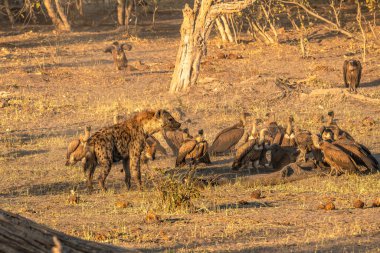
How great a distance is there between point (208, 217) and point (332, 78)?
14701 millimetres

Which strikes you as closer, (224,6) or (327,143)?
(327,143)

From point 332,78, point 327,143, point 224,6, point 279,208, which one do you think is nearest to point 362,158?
point 327,143

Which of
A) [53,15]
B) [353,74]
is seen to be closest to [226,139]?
[353,74]

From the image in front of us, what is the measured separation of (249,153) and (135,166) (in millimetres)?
1847

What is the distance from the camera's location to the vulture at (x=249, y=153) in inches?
478

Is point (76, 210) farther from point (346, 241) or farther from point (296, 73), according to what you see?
point (296, 73)

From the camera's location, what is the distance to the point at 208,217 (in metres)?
8.20

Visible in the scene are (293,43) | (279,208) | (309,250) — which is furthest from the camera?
(293,43)

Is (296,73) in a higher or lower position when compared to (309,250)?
lower

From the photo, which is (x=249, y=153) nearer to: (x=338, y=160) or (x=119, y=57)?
(x=338, y=160)

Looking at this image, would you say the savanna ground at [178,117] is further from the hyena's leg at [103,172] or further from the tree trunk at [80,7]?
the tree trunk at [80,7]

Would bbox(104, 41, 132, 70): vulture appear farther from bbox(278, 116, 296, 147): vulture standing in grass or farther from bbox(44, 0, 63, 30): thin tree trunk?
bbox(278, 116, 296, 147): vulture standing in grass

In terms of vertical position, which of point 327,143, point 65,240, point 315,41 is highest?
point 65,240

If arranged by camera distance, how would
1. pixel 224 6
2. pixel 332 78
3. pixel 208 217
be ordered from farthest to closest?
pixel 332 78 → pixel 224 6 → pixel 208 217
